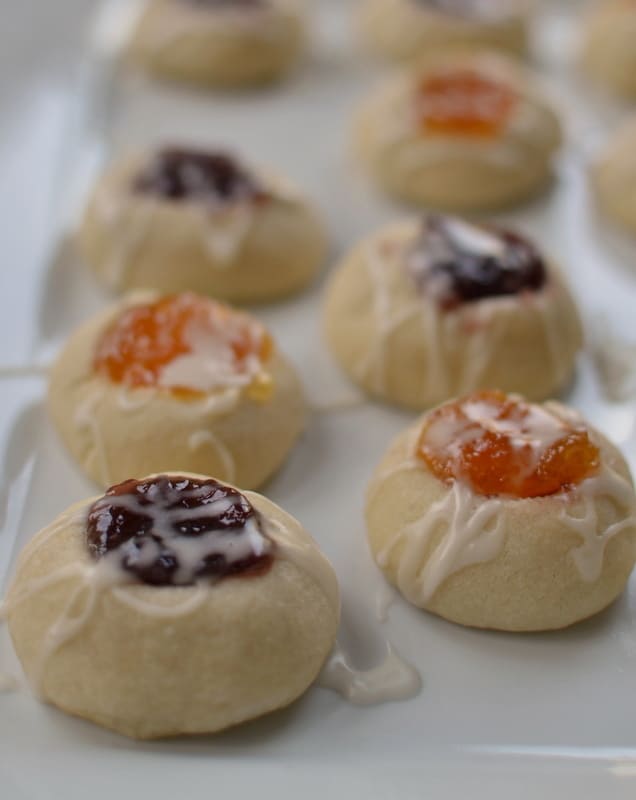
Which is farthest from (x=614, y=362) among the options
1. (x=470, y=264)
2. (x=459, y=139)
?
(x=459, y=139)

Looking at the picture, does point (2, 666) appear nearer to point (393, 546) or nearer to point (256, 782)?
point (256, 782)

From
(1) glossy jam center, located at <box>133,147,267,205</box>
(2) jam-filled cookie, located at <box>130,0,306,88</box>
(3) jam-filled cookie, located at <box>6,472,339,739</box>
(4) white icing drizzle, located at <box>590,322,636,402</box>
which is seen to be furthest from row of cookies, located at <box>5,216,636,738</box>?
(2) jam-filled cookie, located at <box>130,0,306,88</box>

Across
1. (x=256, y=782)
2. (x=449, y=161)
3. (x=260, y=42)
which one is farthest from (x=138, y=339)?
(x=260, y=42)

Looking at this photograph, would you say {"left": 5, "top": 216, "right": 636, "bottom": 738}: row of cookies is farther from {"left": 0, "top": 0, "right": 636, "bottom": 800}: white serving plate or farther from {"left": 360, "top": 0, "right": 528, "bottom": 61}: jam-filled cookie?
{"left": 360, "top": 0, "right": 528, "bottom": 61}: jam-filled cookie

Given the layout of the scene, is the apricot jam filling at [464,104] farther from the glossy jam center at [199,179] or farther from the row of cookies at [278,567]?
the row of cookies at [278,567]

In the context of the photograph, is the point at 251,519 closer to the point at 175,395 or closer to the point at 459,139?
the point at 175,395

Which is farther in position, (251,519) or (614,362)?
(614,362)
